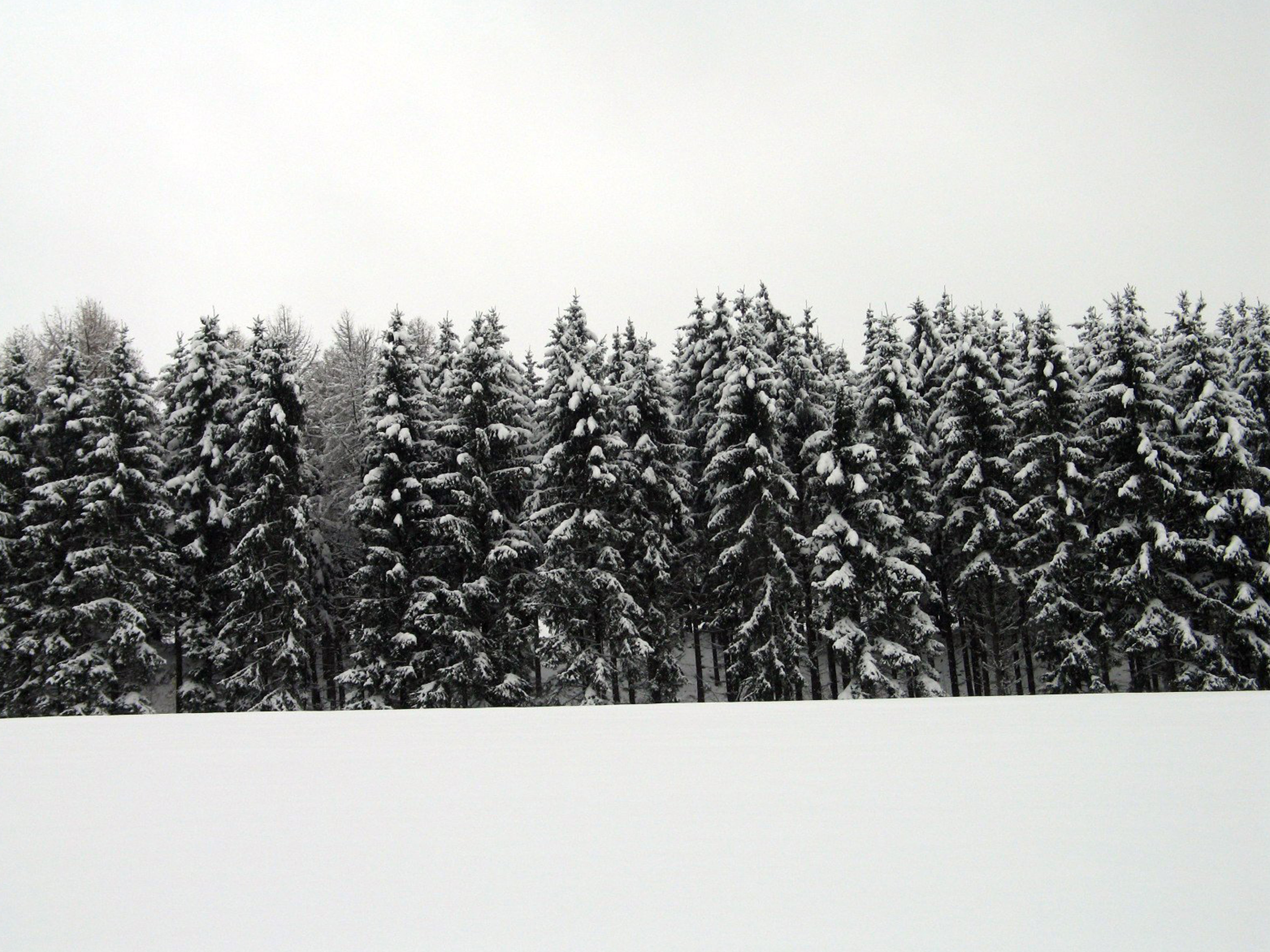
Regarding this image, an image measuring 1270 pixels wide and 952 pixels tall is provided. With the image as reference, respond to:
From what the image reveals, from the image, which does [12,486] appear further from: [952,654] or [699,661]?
[952,654]

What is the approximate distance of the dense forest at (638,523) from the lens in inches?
1078

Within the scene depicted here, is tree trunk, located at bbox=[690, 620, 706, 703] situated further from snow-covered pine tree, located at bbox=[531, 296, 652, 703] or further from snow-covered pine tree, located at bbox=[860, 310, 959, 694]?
snow-covered pine tree, located at bbox=[860, 310, 959, 694]

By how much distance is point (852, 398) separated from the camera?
2866cm

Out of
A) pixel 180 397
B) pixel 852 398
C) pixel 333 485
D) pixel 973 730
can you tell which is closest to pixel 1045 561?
pixel 852 398

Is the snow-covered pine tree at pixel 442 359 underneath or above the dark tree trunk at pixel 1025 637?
above

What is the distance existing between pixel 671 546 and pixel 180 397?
2173cm

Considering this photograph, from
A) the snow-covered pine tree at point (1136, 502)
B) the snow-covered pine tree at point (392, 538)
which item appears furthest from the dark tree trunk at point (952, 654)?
the snow-covered pine tree at point (392, 538)

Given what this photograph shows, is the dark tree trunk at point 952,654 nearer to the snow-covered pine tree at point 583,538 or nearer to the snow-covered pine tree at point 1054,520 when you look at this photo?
the snow-covered pine tree at point 1054,520

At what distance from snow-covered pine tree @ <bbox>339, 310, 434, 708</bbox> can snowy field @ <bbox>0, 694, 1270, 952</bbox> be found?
2323 centimetres

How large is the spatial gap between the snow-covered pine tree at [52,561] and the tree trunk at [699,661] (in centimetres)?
2211

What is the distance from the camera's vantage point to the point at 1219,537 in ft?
91.3

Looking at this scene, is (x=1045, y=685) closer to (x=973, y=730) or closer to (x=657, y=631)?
(x=657, y=631)

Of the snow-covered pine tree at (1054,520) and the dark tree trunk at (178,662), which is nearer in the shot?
the snow-covered pine tree at (1054,520)

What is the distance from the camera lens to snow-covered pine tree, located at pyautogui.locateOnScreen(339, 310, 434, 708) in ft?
90.2
